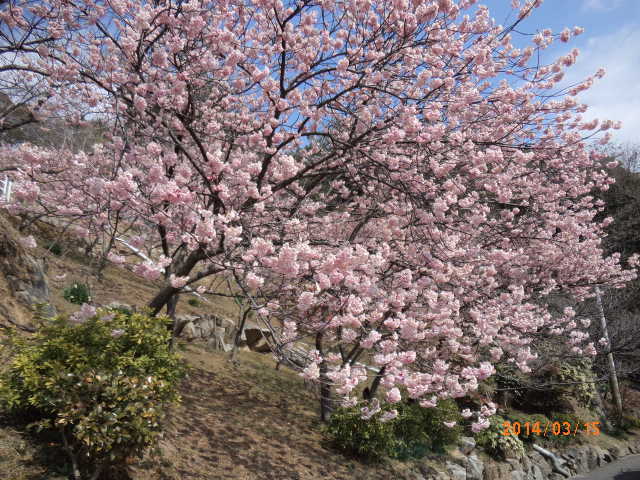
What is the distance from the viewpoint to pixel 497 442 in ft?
27.6

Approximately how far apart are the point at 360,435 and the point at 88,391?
3921mm

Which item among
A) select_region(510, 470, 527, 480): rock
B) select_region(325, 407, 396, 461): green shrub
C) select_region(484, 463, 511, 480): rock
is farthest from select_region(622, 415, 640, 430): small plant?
select_region(325, 407, 396, 461): green shrub

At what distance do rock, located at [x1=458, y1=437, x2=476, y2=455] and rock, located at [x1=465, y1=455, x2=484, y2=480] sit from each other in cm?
21

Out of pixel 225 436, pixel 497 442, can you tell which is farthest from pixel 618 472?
pixel 225 436

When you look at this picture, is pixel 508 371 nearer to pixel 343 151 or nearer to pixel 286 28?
pixel 343 151

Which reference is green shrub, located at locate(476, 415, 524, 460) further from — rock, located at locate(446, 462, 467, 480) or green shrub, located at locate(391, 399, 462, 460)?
rock, located at locate(446, 462, 467, 480)

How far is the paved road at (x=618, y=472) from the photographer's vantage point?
32.5 ft

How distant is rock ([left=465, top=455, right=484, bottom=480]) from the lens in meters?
7.26

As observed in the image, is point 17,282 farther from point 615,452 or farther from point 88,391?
point 615,452

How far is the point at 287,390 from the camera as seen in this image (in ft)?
27.6

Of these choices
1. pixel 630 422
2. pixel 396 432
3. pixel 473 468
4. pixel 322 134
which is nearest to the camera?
pixel 322 134

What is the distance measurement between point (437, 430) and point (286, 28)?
22.5 ft

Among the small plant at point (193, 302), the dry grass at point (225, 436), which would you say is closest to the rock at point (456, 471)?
the dry grass at point (225, 436)
